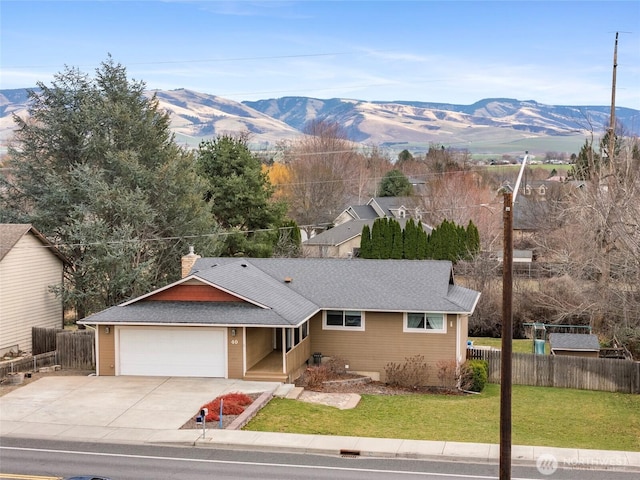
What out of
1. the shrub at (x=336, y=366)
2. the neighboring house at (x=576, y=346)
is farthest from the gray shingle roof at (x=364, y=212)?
the shrub at (x=336, y=366)

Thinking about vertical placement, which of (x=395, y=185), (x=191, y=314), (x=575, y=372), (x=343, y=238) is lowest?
(x=575, y=372)

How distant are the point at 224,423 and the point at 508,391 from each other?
35.2ft

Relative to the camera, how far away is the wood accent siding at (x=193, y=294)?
30.9 meters

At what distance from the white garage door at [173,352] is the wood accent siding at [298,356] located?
250 cm

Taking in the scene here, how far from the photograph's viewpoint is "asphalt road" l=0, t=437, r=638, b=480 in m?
18.9

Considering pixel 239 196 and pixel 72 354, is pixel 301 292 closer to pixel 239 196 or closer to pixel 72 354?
pixel 72 354

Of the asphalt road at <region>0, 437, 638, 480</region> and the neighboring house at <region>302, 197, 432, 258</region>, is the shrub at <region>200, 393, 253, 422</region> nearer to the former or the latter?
the asphalt road at <region>0, 437, 638, 480</region>

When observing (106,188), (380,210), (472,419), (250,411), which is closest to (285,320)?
(250,411)

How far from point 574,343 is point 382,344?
11572mm

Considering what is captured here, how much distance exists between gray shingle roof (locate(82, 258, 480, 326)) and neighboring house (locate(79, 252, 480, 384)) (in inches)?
2.3

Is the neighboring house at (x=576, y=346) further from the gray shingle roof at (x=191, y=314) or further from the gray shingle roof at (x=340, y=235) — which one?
the gray shingle roof at (x=340, y=235)

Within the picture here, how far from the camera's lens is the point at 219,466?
19625 mm

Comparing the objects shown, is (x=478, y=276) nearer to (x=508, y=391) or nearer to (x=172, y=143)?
(x=172, y=143)

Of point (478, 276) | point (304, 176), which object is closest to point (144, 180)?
point (478, 276)
